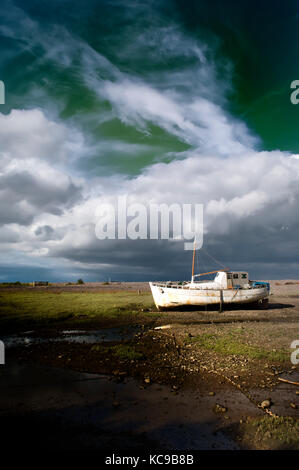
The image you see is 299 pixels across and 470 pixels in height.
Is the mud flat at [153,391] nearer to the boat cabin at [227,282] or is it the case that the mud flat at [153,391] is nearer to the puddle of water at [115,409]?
the puddle of water at [115,409]

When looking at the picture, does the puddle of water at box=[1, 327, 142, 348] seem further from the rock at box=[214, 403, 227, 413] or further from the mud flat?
the rock at box=[214, 403, 227, 413]

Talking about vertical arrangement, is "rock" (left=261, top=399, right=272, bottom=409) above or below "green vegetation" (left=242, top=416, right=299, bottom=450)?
below

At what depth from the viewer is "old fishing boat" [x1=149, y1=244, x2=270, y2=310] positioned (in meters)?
34.8

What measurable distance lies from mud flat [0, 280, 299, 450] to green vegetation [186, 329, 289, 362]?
7 centimetres

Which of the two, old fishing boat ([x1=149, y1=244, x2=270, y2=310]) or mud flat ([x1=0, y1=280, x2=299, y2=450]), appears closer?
mud flat ([x1=0, y1=280, x2=299, y2=450])

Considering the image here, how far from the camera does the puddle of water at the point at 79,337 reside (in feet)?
62.7

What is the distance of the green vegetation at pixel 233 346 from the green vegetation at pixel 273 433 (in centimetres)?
653

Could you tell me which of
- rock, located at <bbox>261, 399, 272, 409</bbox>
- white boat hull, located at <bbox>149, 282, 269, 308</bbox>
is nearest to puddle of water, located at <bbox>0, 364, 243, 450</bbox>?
rock, located at <bbox>261, 399, 272, 409</bbox>

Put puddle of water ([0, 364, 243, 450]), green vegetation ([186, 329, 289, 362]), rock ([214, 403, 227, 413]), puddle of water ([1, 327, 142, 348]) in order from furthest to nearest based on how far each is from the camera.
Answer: puddle of water ([1, 327, 142, 348]), green vegetation ([186, 329, 289, 362]), rock ([214, 403, 227, 413]), puddle of water ([0, 364, 243, 450])

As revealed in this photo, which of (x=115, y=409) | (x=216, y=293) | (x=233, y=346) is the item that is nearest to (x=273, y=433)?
(x=115, y=409)

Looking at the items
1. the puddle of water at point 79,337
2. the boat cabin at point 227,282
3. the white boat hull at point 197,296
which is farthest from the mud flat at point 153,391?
the boat cabin at point 227,282
